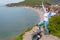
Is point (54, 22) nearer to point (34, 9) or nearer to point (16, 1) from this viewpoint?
point (34, 9)

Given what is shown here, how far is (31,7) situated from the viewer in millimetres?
46250

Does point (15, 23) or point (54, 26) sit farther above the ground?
point (15, 23)

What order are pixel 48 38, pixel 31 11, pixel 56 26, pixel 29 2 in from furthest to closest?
pixel 29 2, pixel 31 11, pixel 56 26, pixel 48 38

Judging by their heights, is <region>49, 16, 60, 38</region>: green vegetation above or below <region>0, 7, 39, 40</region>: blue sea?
below

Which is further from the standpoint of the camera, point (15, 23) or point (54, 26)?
point (15, 23)

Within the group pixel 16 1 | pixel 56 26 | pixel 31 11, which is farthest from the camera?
pixel 16 1

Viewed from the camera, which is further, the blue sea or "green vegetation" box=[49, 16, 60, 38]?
the blue sea

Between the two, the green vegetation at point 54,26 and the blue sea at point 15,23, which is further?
the blue sea at point 15,23

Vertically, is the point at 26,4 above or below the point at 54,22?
above

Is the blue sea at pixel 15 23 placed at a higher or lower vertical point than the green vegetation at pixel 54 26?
higher

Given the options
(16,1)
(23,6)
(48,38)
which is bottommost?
(48,38)

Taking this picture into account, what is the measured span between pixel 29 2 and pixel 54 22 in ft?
111

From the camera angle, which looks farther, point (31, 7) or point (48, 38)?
point (31, 7)

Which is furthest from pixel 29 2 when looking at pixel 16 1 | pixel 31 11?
pixel 31 11
